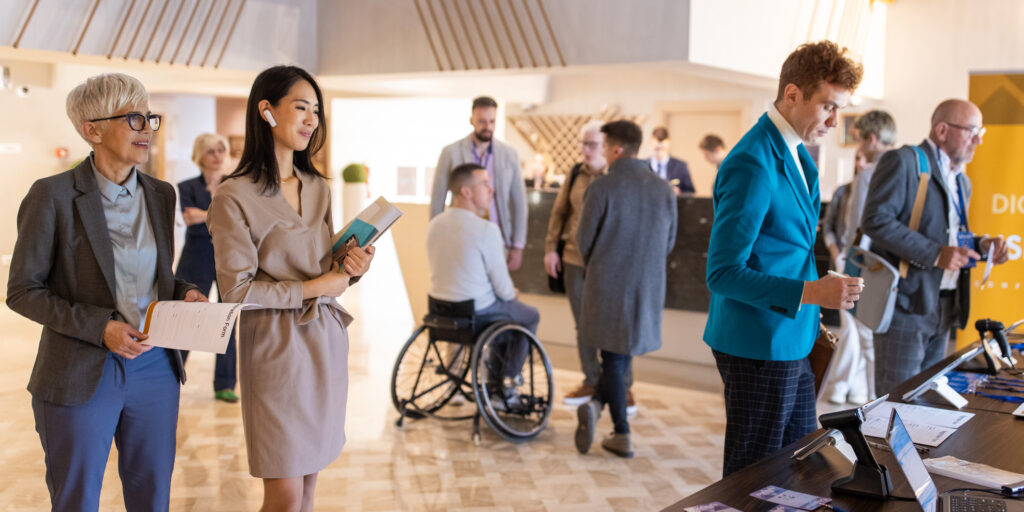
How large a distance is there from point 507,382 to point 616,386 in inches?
23.1

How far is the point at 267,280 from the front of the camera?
7.06ft

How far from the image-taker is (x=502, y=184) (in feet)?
17.7

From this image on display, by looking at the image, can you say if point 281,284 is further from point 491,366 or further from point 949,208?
point 949,208

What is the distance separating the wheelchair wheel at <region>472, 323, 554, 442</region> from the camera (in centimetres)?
423

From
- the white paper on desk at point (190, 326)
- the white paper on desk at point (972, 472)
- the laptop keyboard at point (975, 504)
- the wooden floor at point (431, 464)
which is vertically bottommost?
the wooden floor at point (431, 464)

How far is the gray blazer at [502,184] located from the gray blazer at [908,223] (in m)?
2.42

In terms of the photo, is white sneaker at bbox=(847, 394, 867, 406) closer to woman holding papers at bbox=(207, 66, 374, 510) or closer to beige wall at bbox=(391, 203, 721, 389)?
beige wall at bbox=(391, 203, 721, 389)

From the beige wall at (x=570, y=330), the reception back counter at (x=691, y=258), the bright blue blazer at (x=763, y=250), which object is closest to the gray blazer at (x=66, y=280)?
the bright blue blazer at (x=763, y=250)

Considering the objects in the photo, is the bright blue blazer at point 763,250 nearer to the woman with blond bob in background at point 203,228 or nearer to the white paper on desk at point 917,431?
the white paper on desk at point 917,431

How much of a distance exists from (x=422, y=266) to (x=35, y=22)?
2980 mm

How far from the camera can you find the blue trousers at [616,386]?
4.21 metres

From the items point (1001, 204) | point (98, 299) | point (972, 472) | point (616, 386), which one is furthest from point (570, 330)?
point (972, 472)

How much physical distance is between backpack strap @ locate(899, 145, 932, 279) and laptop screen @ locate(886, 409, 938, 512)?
192 cm

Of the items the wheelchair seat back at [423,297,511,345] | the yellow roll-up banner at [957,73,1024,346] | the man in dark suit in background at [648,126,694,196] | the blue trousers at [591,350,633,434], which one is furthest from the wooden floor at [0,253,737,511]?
the man in dark suit in background at [648,126,694,196]
